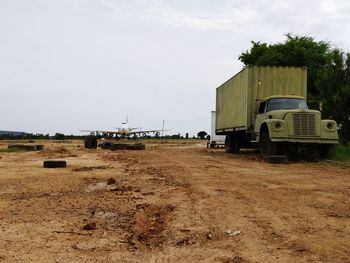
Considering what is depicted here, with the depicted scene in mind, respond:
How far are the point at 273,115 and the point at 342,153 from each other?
4.89 meters

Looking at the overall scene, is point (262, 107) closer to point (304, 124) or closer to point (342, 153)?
point (304, 124)

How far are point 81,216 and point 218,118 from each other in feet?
70.3

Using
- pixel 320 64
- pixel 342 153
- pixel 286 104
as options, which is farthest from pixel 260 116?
pixel 320 64

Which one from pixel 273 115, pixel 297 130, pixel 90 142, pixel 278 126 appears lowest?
pixel 90 142

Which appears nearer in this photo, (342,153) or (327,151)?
(327,151)

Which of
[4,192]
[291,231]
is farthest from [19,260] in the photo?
[4,192]

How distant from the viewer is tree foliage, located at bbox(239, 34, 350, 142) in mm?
21672

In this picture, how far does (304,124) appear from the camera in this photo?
56.5 ft

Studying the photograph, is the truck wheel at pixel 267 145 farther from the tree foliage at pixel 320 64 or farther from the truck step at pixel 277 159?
the tree foliage at pixel 320 64

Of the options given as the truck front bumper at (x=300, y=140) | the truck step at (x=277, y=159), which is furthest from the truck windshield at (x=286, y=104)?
Answer: the truck step at (x=277, y=159)

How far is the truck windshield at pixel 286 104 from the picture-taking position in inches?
725

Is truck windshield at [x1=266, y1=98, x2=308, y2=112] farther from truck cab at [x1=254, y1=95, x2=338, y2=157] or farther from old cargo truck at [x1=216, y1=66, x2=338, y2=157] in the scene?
truck cab at [x1=254, y1=95, x2=338, y2=157]

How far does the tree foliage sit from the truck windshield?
3.66 meters

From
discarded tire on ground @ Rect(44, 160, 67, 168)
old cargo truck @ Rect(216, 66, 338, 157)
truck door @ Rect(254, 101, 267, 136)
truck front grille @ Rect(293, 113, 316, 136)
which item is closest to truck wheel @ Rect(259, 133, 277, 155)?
old cargo truck @ Rect(216, 66, 338, 157)
